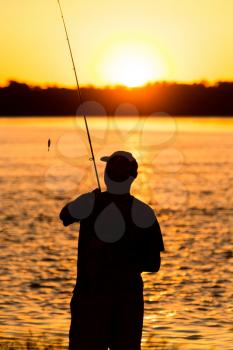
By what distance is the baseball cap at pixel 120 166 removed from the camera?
230 inches

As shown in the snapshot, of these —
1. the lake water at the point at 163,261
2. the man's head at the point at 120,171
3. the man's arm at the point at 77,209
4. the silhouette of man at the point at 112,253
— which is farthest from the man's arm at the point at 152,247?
the lake water at the point at 163,261

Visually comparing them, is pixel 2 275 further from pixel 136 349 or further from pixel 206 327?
pixel 136 349

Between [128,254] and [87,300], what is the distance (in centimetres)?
41

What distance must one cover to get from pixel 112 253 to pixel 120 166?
58 cm

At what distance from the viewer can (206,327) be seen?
13.8 m

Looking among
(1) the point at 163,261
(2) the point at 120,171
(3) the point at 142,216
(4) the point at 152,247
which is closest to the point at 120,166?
(2) the point at 120,171

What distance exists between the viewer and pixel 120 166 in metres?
5.84

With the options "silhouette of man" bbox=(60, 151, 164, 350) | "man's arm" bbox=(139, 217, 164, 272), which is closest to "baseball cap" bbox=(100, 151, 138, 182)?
"silhouette of man" bbox=(60, 151, 164, 350)

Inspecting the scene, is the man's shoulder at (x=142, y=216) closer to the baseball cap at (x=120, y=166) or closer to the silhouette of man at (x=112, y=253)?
the silhouette of man at (x=112, y=253)

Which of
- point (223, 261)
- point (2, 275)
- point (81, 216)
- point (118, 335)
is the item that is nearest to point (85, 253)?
point (81, 216)

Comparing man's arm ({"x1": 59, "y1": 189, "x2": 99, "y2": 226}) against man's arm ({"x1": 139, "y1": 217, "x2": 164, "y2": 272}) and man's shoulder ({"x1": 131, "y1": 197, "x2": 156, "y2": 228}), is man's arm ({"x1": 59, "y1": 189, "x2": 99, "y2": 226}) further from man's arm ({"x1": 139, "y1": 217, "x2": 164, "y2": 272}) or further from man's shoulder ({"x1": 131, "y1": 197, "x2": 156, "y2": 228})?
man's arm ({"x1": 139, "y1": 217, "x2": 164, "y2": 272})

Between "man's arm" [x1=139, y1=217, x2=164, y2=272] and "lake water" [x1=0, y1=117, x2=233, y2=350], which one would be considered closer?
"man's arm" [x1=139, y1=217, x2=164, y2=272]

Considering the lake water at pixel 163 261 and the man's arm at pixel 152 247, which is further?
the lake water at pixel 163 261

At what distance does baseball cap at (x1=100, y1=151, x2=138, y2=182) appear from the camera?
5832 millimetres
